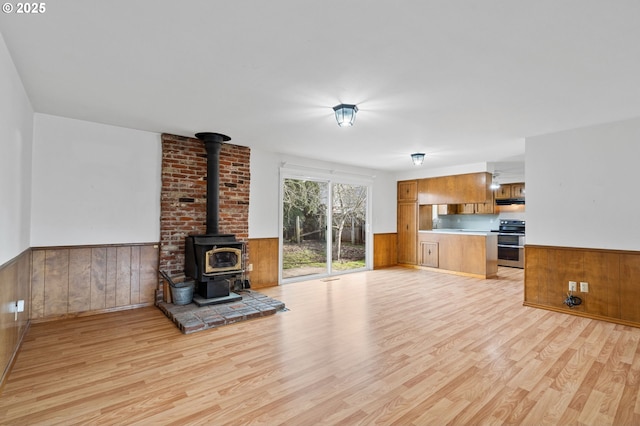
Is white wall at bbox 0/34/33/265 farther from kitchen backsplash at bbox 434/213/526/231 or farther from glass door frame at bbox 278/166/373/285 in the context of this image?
kitchen backsplash at bbox 434/213/526/231

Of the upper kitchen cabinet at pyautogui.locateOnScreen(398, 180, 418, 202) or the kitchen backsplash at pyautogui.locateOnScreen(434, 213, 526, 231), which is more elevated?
the upper kitchen cabinet at pyautogui.locateOnScreen(398, 180, 418, 202)

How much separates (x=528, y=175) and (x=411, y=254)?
3.52 m

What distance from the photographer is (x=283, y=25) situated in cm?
183

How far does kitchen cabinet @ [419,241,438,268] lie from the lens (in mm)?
6840

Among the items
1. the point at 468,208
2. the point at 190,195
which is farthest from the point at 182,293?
the point at 468,208

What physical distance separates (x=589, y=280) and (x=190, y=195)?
17.7ft

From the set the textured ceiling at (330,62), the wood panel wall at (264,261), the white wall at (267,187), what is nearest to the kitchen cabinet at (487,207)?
the textured ceiling at (330,62)

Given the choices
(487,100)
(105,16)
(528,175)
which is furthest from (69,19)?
(528,175)

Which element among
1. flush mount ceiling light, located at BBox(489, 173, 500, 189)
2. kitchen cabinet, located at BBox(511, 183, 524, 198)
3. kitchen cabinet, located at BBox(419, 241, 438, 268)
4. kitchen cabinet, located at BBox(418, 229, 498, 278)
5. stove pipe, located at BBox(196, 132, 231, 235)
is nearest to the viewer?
stove pipe, located at BBox(196, 132, 231, 235)

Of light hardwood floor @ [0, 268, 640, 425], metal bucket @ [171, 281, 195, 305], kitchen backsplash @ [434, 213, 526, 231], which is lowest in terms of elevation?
light hardwood floor @ [0, 268, 640, 425]

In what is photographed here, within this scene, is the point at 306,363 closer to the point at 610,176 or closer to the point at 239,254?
the point at 239,254

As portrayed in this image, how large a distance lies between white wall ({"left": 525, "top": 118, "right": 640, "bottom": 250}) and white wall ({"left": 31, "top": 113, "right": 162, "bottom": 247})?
17.2ft

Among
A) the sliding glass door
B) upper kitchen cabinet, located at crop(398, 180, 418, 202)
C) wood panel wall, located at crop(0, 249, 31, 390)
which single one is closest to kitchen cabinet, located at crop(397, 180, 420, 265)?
upper kitchen cabinet, located at crop(398, 180, 418, 202)

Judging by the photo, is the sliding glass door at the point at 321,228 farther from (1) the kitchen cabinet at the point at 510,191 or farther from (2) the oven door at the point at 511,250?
(1) the kitchen cabinet at the point at 510,191
